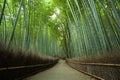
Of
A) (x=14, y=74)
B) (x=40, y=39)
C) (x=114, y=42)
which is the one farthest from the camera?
(x=40, y=39)

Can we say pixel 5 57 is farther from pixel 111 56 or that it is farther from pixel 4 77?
pixel 111 56

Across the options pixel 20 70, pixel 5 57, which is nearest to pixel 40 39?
pixel 20 70

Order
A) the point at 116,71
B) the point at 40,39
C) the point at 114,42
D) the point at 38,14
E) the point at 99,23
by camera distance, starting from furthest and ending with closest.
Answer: the point at 40,39 → the point at 38,14 → the point at 99,23 → the point at 114,42 → the point at 116,71

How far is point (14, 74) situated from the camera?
5.33m

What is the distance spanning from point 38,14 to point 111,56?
994 centimetres

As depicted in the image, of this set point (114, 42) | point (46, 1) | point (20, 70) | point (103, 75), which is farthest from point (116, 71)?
point (46, 1)

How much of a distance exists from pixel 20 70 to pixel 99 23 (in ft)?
9.47

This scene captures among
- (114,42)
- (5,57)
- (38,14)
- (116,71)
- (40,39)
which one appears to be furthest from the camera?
(40,39)

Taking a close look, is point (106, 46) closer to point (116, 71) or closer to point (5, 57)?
point (116, 71)

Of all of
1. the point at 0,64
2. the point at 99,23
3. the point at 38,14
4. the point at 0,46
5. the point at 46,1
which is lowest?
the point at 0,64

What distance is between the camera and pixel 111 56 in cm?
453

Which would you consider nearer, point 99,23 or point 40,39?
point 99,23

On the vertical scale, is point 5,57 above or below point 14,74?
above

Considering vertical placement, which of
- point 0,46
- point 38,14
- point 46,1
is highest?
point 46,1
